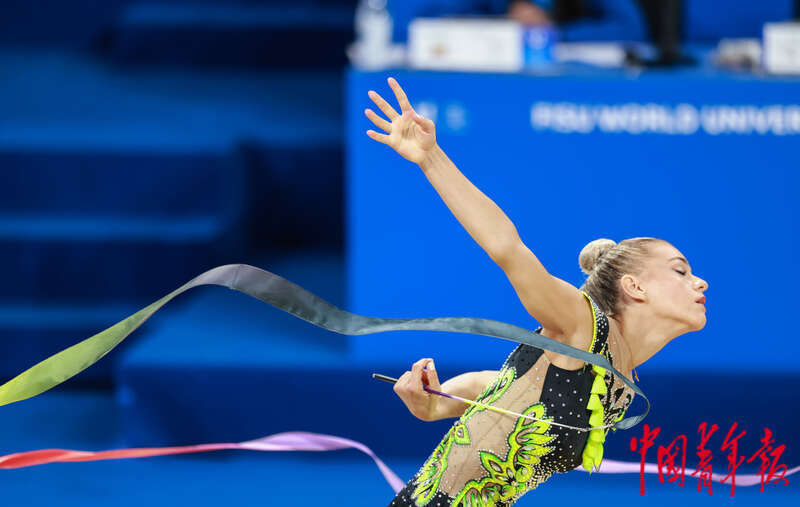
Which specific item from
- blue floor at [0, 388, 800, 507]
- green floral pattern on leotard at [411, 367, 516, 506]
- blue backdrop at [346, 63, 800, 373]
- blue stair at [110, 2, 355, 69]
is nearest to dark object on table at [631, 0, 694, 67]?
blue backdrop at [346, 63, 800, 373]

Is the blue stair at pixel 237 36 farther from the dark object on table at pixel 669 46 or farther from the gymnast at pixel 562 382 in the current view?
the gymnast at pixel 562 382

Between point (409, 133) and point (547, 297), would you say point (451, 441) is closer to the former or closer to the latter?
point (547, 297)

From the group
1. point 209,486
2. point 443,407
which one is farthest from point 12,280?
point 443,407

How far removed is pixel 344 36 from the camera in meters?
5.14

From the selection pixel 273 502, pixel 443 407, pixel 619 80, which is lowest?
pixel 273 502

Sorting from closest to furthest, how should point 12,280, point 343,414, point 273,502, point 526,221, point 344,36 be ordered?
point 526,221 < point 273,502 < point 343,414 < point 12,280 < point 344,36

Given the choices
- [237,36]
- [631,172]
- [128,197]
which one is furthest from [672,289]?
[237,36]

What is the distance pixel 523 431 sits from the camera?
1.37m

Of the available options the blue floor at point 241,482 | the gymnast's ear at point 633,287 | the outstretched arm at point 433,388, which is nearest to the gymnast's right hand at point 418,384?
the outstretched arm at point 433,388

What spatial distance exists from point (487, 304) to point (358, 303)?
346mm

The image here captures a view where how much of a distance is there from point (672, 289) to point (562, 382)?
0.53ft

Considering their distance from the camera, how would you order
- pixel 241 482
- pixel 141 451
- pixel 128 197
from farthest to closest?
pixel 128 197
pixel 241 482
pixel 141 451

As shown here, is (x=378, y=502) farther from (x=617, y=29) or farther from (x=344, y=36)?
(x=344, y=36)

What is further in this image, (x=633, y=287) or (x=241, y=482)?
(x=241, y=482)
